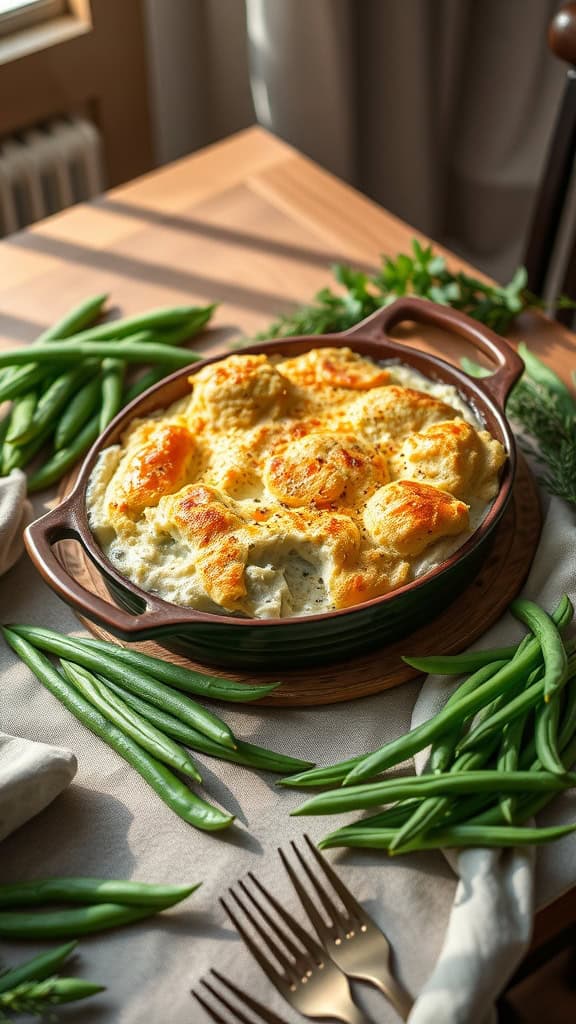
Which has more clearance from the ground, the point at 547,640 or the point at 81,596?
the point at 81,596

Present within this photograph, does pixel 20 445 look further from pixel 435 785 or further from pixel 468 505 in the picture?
pixel 435 785

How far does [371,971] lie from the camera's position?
1263mm

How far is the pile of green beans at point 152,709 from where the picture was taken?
1.48m

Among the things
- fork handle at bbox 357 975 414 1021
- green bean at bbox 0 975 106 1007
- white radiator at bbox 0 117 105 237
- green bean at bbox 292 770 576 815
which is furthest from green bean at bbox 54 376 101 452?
white radiator at bbox 0 117 105 237

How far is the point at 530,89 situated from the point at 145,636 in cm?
279

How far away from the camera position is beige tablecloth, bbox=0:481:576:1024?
1.29m

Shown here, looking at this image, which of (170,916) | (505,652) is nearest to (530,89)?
(505,652)

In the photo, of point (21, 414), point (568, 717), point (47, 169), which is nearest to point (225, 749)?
point (568, 717)

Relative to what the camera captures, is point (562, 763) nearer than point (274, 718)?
Yes

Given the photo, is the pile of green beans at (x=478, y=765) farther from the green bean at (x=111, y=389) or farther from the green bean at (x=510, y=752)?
the green bean at (x=111, y=389)

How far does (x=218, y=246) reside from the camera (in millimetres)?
2441

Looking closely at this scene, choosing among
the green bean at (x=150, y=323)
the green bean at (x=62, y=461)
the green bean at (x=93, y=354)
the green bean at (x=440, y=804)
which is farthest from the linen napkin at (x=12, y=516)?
the green bean at (x=440, y=804)

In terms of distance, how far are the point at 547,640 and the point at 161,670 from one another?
1.89ft

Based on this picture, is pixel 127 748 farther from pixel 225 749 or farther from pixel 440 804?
pixel 440 804
